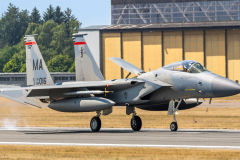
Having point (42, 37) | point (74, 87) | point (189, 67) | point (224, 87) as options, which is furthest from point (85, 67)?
point (42, 37)

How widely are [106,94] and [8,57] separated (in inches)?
4721

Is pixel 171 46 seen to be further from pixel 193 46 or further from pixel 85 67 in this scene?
pixel 85 67

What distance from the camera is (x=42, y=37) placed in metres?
132

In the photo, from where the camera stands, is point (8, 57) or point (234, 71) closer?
point (234, 71)

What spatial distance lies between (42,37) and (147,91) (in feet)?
383

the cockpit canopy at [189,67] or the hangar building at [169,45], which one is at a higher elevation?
the hangar building at [169,45]

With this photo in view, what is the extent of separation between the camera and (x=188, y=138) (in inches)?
612

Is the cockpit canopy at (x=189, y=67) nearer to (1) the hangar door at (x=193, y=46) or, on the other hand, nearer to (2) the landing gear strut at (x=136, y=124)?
(2) the landing gear strut at (x=136, y=124)

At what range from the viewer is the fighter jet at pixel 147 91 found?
17594mm

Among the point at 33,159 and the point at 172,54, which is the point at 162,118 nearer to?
the point at 33,159

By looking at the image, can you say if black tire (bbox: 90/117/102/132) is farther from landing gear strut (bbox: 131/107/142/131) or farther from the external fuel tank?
landing gear strut (bbox: 131/107/142/131)

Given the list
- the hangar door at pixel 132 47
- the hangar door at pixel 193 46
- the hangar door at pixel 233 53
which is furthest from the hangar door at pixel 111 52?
the hangar door at pixel 233 53

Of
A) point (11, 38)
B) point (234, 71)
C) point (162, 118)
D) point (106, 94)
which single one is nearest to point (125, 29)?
point (234, 71)

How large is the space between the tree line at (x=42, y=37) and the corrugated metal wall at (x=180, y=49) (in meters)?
58.5
